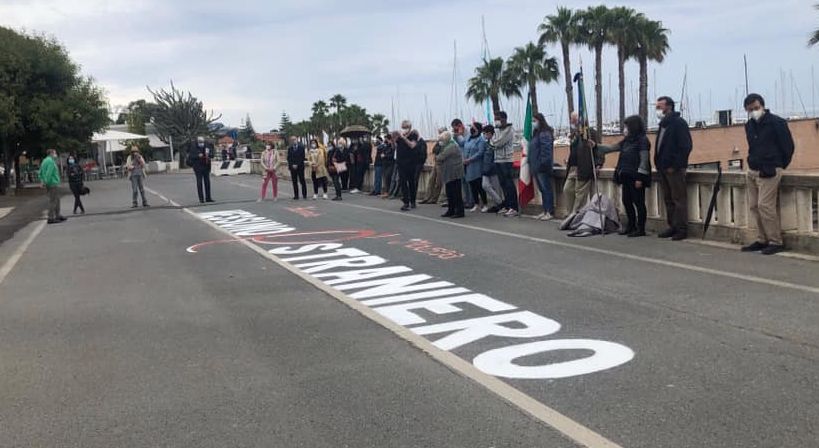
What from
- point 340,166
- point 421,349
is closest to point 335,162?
point 340,166

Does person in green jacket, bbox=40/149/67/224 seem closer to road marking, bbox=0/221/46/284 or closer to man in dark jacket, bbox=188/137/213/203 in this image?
road marking, bbox=0/221/46/284

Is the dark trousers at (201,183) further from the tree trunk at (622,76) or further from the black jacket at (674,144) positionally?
the tree trunk at (622,76)

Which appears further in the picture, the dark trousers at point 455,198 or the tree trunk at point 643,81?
the tree trunk at point 643,81

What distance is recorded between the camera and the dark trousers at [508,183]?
15047 mm

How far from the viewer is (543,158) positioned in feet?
45.6

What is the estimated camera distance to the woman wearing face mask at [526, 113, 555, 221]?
547 inches

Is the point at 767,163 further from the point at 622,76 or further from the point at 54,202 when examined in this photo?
the point at 622,76

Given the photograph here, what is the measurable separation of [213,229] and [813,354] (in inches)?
460

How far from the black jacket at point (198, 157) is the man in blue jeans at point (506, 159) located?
946 cm

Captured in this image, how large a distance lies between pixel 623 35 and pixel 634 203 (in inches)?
1638

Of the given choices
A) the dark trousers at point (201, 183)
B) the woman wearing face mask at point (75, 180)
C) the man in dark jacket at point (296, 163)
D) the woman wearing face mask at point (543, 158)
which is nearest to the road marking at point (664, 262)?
the woman wearing face mask at point (543, 158)

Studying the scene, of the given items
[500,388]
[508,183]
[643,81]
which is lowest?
[500,388]

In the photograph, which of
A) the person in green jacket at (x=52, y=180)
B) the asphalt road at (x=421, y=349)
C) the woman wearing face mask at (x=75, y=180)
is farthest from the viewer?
the woman wearing face mask at (x=75, y=180)

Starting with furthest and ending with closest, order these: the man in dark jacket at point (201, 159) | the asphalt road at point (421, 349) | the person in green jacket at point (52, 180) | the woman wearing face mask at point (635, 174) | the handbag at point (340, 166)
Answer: the handbag at point (340, 166), the man in dark jacket at point (201, 159), the person in green jacket at point (52, 180), the woman wearing face mask at point (635, 174), the asphalt road at point (421, 349)
